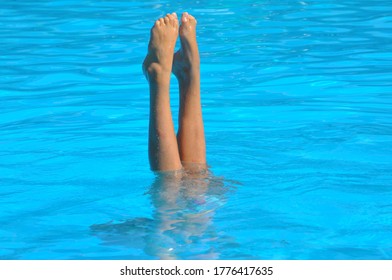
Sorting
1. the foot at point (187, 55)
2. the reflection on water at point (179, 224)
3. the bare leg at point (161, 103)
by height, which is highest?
the foot at point (187, 55)

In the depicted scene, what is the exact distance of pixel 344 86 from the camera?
6277mm

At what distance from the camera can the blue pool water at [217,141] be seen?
3670 millimetres

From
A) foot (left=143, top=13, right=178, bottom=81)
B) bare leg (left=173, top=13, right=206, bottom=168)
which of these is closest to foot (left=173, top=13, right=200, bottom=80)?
bare leg (left=173, top=13, right=206, bottom=168)

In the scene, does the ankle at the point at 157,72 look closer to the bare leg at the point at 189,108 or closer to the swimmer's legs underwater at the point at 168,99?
the swimmer's legs underwater at the point at 168,99

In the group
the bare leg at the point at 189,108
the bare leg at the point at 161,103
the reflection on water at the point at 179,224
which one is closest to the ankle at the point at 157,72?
the bare leg at the point at 161,103

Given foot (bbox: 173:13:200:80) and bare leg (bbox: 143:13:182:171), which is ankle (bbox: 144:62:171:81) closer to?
bare leg (bbox: 143:13:182:171)

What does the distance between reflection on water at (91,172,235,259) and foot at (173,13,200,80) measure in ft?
1.83

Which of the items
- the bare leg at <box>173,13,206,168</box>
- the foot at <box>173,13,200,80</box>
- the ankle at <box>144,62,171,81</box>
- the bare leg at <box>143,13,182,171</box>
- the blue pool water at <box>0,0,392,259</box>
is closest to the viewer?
the blue pool water at <box>0,0,392,259</box>

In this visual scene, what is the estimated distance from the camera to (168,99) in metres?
4.07

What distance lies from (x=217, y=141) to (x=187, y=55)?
34.1 inches

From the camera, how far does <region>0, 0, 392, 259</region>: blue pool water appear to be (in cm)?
367

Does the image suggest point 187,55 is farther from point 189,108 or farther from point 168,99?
point 168,99

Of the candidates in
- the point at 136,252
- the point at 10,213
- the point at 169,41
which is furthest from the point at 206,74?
the point at 136,252

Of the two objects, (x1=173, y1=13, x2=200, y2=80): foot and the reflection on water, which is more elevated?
(x1=173, y1=13, x2=200, y2=80): foot
